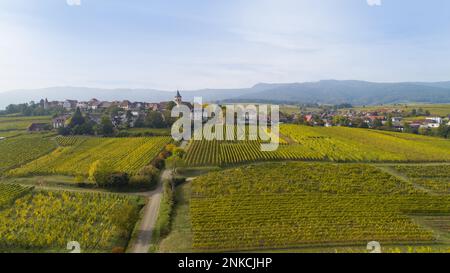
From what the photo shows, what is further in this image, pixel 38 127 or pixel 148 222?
pixel 38 127

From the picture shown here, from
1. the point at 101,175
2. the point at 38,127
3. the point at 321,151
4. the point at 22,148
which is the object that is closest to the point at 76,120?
the point at 38,127

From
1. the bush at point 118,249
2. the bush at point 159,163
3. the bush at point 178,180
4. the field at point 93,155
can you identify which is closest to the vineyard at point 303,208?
the bush at point 178,180

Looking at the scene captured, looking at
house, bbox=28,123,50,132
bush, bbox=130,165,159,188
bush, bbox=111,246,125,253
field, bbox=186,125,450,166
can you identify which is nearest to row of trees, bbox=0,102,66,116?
house, bbox=28,123,50,132

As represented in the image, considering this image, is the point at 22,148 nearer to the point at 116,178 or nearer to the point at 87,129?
the point at 87,129

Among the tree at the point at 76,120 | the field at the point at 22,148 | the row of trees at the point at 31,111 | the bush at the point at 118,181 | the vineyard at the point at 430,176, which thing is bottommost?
the vineyard at the point at 430,176

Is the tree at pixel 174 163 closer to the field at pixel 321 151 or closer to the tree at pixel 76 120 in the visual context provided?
the field at pixel 321 151
